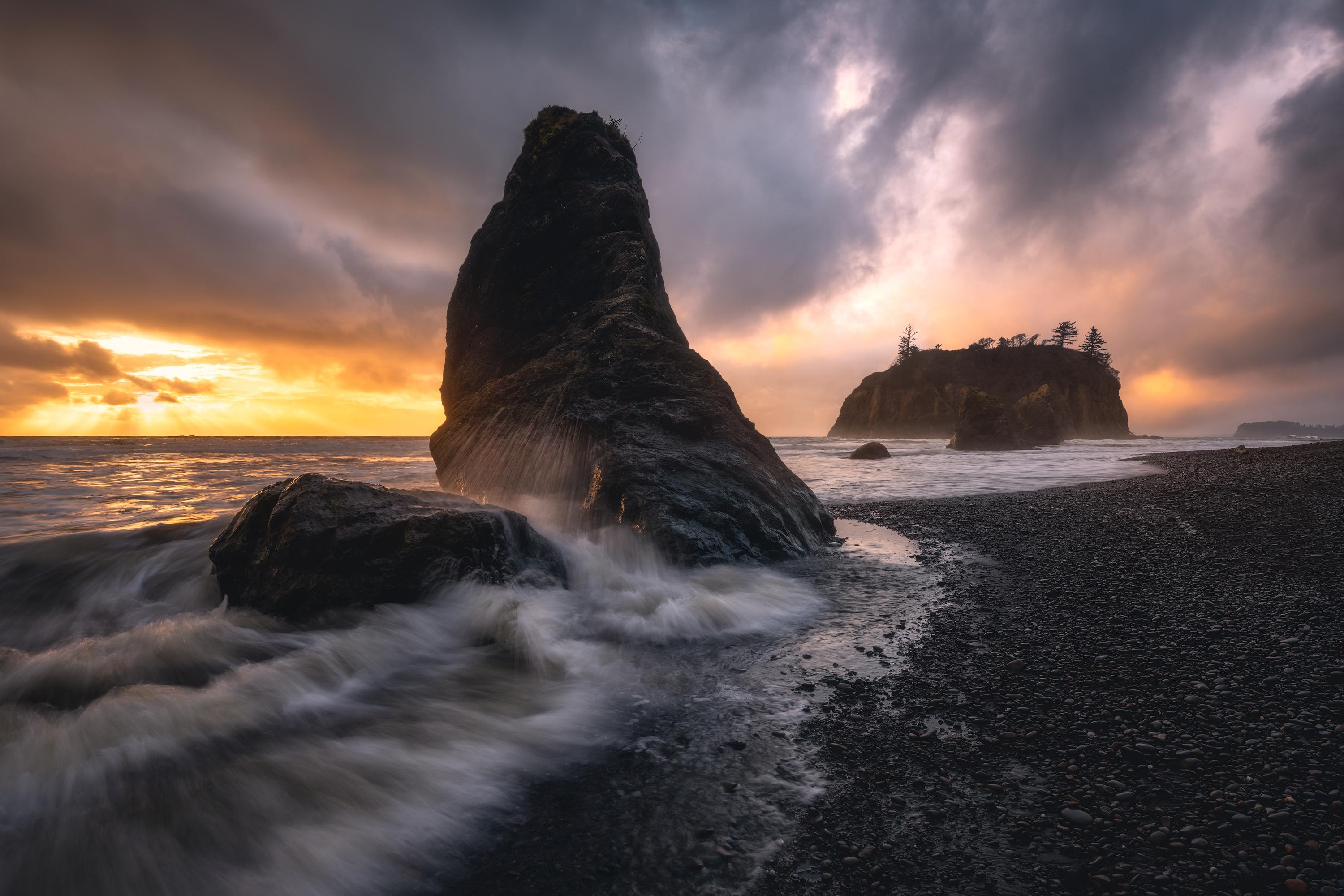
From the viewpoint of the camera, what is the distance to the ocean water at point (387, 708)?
2.27 metres

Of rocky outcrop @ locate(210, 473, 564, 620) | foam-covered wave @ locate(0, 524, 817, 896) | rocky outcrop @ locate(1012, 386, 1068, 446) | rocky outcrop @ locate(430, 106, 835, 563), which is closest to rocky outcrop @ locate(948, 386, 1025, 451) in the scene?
rocky outcrop @ locate(1012, 386, 1068, 446)

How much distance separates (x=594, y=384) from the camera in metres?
8.26

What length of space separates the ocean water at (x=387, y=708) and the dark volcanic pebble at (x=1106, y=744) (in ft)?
1.13

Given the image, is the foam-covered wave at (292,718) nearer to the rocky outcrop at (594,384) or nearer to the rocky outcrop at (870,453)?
the rocky outcrop at (594,384)

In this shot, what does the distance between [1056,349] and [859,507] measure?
88404mm

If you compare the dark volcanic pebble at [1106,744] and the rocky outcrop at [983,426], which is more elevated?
the rocky outcrop at [983,426]

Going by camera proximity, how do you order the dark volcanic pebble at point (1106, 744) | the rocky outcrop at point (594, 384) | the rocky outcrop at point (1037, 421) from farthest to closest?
the rocky outcrop at point (1037, 421) < the rocky outcrop at point (594, 384) < the dark volcanic pebble at point (1106, 744)

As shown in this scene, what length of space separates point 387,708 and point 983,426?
50.5 metres

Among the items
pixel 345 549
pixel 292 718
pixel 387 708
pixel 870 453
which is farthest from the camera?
pixel 870 453

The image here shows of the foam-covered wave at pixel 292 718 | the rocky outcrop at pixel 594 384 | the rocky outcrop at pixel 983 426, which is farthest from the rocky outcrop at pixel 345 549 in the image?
the rocky outcrop at pixel 983 426

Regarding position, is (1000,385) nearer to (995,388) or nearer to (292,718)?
(995,388)

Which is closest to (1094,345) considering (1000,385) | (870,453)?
(1000,385)

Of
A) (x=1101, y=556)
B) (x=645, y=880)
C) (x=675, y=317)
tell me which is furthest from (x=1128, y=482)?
(x=645, y=880)

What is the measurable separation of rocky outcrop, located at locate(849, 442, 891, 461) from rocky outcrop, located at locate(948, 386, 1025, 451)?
18405 mm
